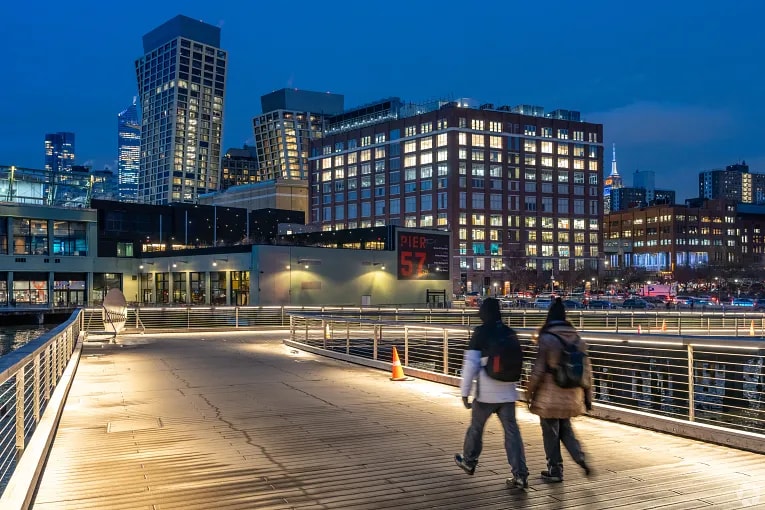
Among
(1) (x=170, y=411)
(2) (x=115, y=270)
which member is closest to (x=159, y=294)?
(2) (x=115, y=270)

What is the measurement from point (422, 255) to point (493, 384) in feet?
219

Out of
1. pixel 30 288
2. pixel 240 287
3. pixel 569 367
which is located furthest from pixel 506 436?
pixel 30 288

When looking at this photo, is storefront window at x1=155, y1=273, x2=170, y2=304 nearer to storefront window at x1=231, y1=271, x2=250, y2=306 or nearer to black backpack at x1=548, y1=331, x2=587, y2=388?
storefront window at x1=231, y1=271, x2=250, y2=306

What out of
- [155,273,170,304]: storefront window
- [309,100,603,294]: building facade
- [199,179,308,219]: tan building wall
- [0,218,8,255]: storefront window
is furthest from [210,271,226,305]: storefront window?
[199,179,308,219]: tan building wall

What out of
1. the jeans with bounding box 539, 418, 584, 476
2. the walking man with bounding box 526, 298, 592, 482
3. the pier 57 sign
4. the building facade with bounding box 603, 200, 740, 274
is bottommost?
the jeans with bounding box 539, 418, 584, 476

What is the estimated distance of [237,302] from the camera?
6334cm

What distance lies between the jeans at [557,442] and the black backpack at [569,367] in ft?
1.53

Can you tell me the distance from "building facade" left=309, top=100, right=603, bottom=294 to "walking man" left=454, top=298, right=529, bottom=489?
399ft

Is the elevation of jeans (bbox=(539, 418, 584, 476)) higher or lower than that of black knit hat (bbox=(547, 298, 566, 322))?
lower

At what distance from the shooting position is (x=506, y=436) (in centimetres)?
724

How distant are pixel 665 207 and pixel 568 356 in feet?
626

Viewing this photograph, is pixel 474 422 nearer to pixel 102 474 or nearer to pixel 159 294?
pixel 102 474

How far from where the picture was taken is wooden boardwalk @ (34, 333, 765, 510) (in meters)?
6.79

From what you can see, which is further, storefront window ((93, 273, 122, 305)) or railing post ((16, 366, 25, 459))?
storefront window ((93, 273, 122, 305))
